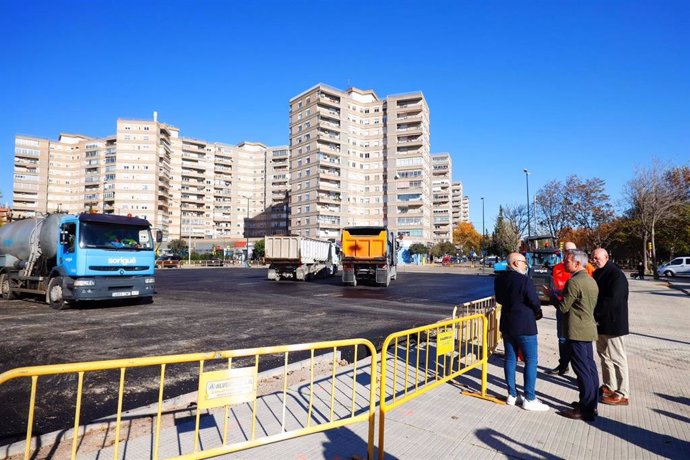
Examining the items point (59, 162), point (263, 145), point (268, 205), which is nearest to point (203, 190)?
point (268, 205)

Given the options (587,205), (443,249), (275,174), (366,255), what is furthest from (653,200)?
(275,174)

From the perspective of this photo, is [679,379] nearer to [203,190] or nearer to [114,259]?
[114,259]

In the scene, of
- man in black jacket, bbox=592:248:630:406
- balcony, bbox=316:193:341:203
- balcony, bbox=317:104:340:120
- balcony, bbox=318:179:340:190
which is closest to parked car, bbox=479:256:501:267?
balcony, bbox=316:193:341:203

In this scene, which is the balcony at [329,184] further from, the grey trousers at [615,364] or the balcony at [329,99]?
the grey trousers at [615,364]

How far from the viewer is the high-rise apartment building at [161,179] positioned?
94312 millimetres

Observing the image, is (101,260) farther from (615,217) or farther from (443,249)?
(443,249)

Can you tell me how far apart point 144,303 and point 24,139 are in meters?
121

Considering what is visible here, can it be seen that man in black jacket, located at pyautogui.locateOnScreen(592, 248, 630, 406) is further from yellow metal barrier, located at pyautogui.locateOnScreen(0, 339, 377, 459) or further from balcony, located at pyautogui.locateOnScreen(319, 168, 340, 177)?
balcony, located at pyautogui.locateOnScreen(319, 168, 340, 177)

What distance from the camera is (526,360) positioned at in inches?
189

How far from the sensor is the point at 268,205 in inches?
4739

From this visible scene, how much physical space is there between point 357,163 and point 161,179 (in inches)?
1817

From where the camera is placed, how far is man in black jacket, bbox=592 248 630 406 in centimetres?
493

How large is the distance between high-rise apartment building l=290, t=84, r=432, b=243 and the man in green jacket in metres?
76.4

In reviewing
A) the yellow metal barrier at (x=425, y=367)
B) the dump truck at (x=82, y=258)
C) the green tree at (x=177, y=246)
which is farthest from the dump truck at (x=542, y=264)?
the green tree at (x=177, y=246)
